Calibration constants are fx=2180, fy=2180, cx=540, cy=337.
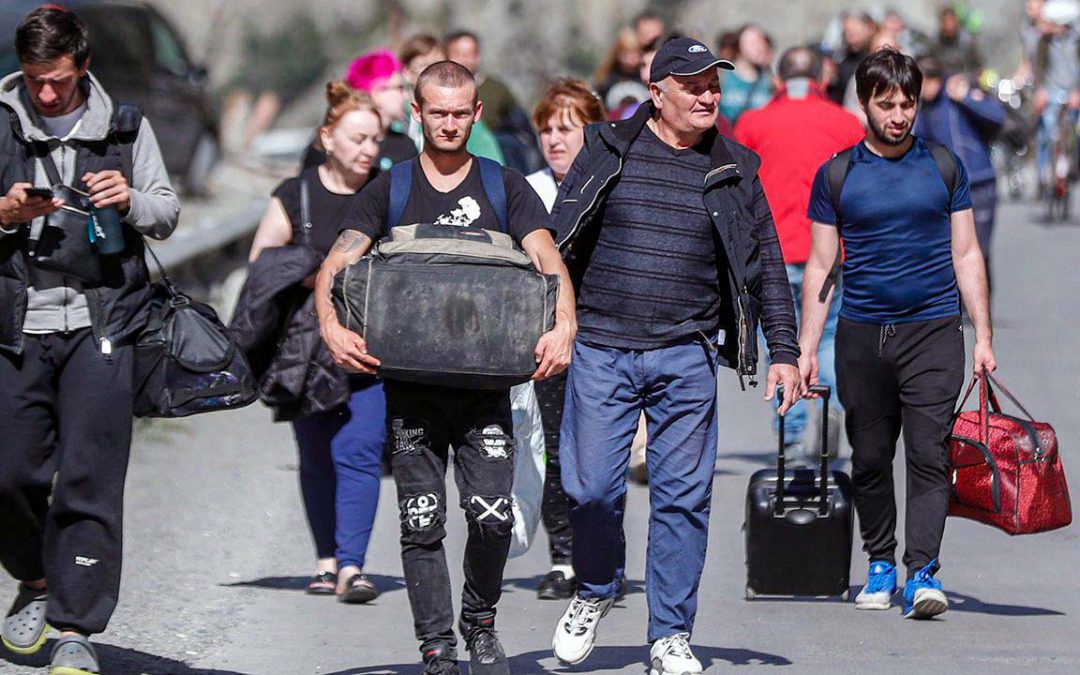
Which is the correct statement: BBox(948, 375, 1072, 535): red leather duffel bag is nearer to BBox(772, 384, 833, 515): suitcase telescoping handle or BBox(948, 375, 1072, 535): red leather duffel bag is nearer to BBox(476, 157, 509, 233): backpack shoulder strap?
BBox(772, 384, 833, 515): suitcase telescoping handle

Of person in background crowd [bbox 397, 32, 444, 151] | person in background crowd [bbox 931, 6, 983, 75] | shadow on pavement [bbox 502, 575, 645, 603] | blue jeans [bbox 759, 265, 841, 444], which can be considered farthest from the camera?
person in background crowd [bbox 931, 6, 983, 75]

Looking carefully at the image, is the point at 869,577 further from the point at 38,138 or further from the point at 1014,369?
the point at 1014,369

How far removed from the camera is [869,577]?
7.60 metres

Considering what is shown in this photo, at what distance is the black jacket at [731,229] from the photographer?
253 inches

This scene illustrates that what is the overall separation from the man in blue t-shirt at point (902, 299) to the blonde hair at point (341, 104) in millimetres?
1759

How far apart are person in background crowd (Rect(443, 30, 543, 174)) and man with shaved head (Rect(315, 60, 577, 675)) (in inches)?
218

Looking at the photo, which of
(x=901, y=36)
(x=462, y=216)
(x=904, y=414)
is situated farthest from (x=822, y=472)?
(x=901, y=36)

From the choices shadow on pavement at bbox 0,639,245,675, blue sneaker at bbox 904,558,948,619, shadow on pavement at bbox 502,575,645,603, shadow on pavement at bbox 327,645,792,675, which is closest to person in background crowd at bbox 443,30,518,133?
shadow on pavement at bbox 502,575,645,603

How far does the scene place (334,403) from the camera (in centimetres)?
802

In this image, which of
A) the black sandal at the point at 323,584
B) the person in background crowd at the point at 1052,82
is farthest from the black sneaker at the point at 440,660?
the person in background crowd at the point at 1052,82

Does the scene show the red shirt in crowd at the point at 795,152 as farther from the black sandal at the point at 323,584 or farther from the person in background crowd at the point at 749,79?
the person in background crowd at the point at 749,79

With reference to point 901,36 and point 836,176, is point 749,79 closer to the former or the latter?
point 901,36

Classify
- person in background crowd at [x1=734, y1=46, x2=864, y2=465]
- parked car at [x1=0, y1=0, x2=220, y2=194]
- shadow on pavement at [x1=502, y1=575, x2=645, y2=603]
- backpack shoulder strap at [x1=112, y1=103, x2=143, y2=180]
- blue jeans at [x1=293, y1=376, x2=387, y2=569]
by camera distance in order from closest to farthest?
backpack shoulder strap at [x1=112, y1=103, x2=143, y2=180]
blue jeans at [x1=293, y1=376, x2=387, y2=569]
shadow on pavement at [x1=502, y1=575, x2=645, y2=603]
person in background crowd at [x1=734, y1=46, x2=864, y2=465]
parked car at [x1=0, y1=0, x2=220, y2=194]

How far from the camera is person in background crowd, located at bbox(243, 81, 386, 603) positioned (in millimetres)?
8008
